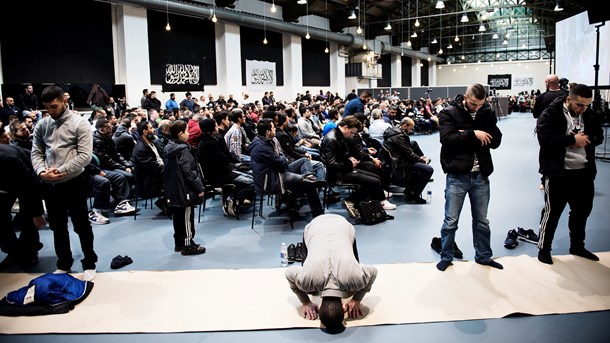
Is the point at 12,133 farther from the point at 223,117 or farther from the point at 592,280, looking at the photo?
the point at 592,280

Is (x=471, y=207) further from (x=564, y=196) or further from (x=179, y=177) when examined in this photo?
(x=179, y=177)

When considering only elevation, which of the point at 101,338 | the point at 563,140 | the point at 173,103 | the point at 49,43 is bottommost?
the point at 101,338

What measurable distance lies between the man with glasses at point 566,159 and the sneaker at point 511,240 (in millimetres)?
423

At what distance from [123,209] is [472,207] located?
161 inches

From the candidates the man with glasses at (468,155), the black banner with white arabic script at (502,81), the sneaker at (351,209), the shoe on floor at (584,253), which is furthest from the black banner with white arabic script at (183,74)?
the black banner with white arabic script at (502,81)

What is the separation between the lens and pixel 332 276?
270 cm

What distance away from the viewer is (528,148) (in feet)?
36.4

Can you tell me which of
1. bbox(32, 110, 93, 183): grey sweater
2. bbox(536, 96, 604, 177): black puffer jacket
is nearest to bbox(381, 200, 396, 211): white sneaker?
bbox(536, 96, 604, 177): black puffer jacket

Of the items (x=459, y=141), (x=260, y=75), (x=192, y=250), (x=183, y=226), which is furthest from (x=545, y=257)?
(x=260, y=75)

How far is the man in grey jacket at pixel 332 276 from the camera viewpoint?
2.69m

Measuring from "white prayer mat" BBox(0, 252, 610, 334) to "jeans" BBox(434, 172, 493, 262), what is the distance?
0.48ft

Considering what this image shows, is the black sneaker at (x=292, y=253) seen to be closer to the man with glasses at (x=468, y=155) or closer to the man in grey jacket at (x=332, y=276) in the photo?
the man in grey jacket at (x=332, y=276)

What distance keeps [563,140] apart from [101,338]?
3538 millimetres

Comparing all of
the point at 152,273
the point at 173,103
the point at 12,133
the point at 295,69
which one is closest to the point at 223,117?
the point at 12,133
